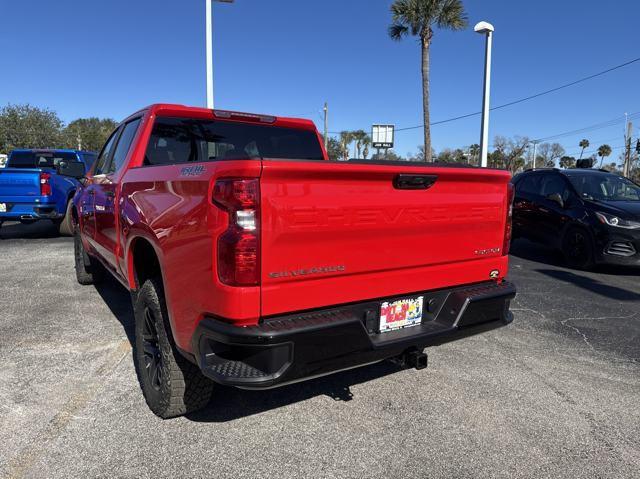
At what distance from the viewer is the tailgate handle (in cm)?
241

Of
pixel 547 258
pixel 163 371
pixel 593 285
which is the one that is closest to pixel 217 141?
pixel 163 371

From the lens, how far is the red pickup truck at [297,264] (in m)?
2.04

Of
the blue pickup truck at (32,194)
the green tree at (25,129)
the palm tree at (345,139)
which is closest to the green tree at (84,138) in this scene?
the green tree at (25,129)

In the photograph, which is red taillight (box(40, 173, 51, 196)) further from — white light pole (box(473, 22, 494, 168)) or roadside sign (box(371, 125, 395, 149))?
roadside sign (box(371, 125, 395, 149))

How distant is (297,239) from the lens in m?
2.13

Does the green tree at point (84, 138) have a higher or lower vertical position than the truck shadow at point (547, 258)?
higher

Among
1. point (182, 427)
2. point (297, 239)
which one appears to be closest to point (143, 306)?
point (182, 427)

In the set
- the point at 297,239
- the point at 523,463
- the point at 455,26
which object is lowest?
the point at 523,463

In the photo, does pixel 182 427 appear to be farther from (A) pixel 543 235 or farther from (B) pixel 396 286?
(A) pixel 543 235

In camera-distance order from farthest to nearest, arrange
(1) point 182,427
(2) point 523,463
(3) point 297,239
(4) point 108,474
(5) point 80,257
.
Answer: (5) point 80,257, (1) point 182,427, (2) point 523,463, (4) point 108,474, (3) point 297,239

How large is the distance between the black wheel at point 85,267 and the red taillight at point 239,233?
436 cm

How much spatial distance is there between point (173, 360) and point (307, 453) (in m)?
0.90

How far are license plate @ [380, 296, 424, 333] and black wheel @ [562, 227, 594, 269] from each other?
5.83 meters

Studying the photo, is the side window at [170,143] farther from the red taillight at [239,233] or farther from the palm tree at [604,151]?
the palm tree at [604,151]
